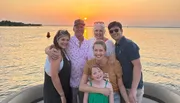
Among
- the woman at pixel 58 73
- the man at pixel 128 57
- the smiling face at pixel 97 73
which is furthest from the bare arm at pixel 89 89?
the man at pixel 128 57

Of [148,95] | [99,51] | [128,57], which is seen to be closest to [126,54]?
[128,57]

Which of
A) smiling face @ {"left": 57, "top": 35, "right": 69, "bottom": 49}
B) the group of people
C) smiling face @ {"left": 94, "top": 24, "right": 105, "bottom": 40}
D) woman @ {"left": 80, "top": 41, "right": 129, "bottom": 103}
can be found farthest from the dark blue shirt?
smiling face @ {"left": 57, "top": 35, "right": 69, "bottom": 49}

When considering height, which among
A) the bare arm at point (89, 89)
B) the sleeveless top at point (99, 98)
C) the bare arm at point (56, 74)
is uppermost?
the bare arm at point (56, 74)

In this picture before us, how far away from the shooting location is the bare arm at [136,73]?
9.26 ft

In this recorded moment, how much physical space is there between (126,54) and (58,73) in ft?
2.73

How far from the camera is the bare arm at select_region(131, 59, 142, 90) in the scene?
9.26ft

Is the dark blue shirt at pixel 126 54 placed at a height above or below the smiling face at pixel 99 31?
below

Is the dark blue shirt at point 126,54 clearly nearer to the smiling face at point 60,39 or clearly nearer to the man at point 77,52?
the man at point 77,52

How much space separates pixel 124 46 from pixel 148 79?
10.3 metres

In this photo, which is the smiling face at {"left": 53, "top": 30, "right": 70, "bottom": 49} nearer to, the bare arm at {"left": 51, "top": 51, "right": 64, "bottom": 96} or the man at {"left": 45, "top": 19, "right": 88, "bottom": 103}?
the bare arm at {"left": 51, "top": 51, "right": 64, "bottom": 96}

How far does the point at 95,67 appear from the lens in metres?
2.65

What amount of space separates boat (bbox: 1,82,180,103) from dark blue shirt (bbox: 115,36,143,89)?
62.9 inches

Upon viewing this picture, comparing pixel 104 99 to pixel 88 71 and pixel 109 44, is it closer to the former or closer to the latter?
pixel 88 71

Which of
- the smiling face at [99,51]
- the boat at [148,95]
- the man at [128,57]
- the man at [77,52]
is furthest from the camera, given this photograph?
the boat at [148,95]
